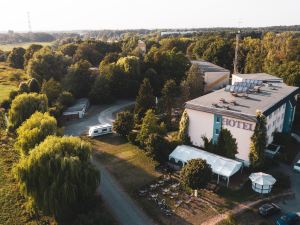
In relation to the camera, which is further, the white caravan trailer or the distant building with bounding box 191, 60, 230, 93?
the distant building with bounding box 191, 60, 230, 93

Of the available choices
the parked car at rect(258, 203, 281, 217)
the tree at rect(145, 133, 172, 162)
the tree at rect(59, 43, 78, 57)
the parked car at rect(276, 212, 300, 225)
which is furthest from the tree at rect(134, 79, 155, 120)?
the tree at rect(59, 43, 78, 57)

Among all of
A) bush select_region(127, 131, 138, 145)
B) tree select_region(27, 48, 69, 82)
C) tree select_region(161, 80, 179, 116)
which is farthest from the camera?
tree select_region(27, 48, 69, 82)

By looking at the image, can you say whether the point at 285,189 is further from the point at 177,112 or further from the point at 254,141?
the point at 177,112

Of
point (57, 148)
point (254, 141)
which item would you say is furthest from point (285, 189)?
point (57, 148)

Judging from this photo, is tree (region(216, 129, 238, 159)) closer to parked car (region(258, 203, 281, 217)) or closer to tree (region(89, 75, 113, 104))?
parked car (region(258, 203, 281, 217))

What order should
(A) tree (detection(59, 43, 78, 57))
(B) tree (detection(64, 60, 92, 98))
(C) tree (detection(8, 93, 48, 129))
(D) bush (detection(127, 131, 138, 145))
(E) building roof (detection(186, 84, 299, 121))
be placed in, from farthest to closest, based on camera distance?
(A) tree (detection(59, 43, 78, 57)) → (B) tree (detection(64, 60, 92, 98)) → (C) tree (detection(8, 93, 48, 129)) → (D) bush (detection(127, 131, 138, 145)) → (E) building roof (detection(186, 84, 299, 121))

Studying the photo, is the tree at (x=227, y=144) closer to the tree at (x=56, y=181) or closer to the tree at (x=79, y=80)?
the tree at (x=56, y=181)

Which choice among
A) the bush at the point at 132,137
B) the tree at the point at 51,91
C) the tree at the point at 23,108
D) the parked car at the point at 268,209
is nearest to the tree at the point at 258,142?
the parked car at the point at 268,209
